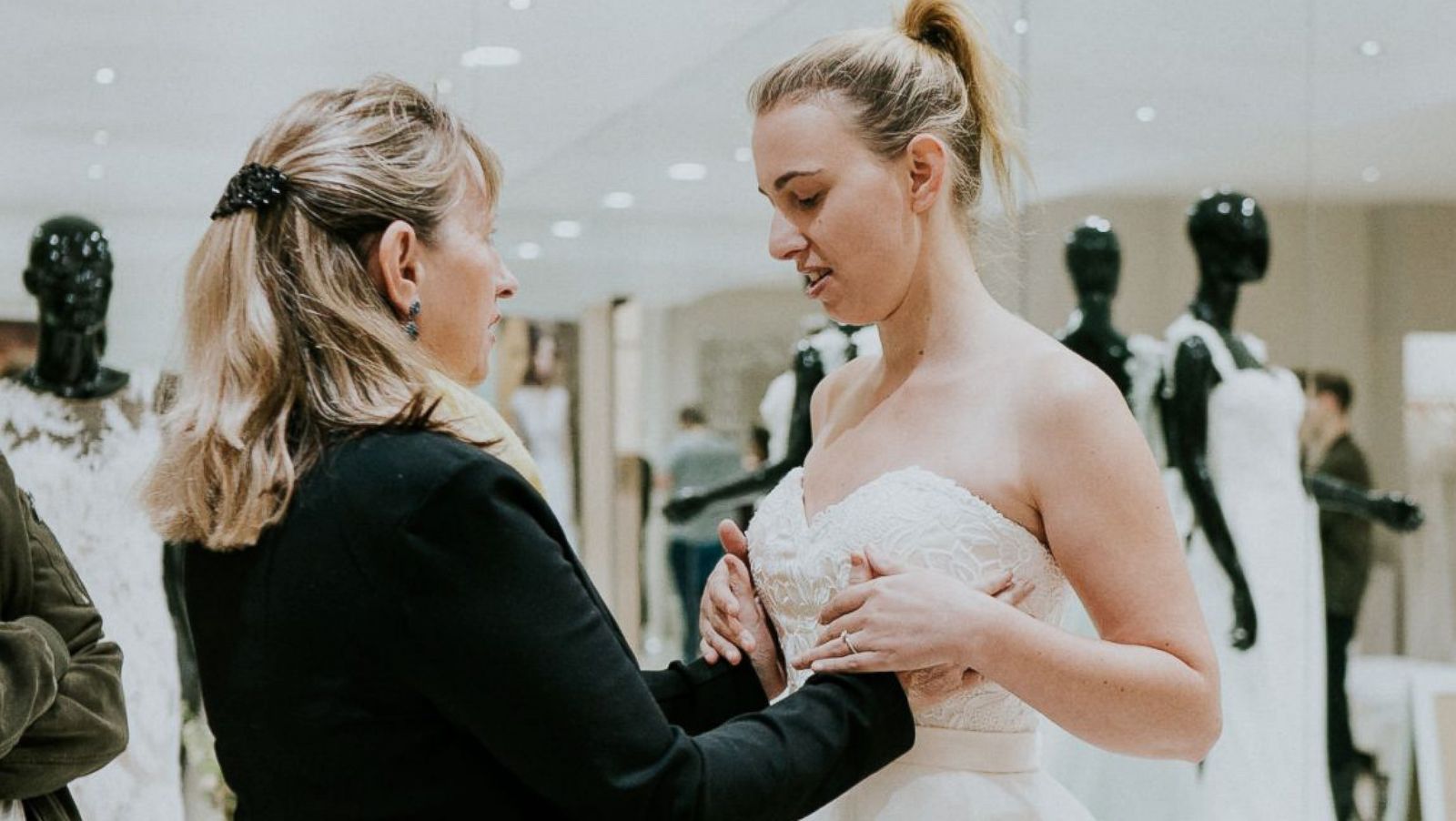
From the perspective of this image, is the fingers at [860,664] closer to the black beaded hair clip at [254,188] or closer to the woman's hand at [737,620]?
the woman's hand at [737,620]

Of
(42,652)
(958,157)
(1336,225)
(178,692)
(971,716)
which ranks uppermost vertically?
(958,157)

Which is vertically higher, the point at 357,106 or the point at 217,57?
the point at 217,57

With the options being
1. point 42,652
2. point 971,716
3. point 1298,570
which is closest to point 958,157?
point 971,716

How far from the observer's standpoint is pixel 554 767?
1107 mm

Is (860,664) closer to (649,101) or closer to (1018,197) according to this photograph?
(1018,197)

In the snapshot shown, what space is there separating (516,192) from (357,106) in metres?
3.54

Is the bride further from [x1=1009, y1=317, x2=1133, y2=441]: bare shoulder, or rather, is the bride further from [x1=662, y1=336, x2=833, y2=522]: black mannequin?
[x1=662, y1=336, x2=833, y2=522]: black mannequin

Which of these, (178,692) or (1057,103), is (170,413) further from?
(1057,103)

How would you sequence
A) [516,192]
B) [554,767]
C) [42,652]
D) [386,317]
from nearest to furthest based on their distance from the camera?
1. [554,767]
2. [386,317]
3. [42,652]
4. [516,192]

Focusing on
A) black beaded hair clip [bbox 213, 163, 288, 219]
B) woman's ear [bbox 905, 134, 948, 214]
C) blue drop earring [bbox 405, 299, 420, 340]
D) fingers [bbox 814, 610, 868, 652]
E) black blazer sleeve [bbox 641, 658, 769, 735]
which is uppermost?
black beaded hair clip [bbox 213, 163, 288, 219]

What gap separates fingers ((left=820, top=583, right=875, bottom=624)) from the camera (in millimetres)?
1370

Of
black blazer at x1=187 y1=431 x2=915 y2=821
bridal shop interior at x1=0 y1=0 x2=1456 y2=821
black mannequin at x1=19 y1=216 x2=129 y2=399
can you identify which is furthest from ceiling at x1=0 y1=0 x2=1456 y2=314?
black blazer at x1=187 y1=431 x2=915 y2=821

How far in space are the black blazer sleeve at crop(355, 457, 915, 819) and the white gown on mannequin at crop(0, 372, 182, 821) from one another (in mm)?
1885

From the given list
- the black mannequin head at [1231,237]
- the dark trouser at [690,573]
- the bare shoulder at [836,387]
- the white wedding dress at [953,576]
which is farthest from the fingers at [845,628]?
the dark trouser at [690,573]
